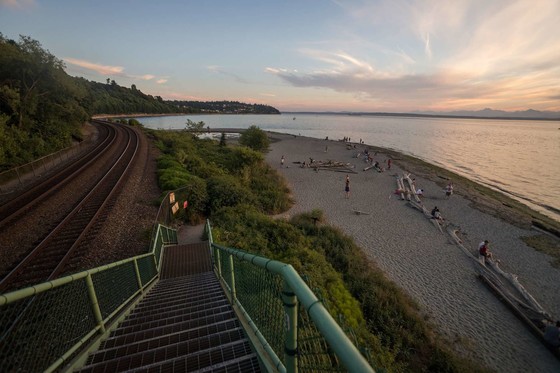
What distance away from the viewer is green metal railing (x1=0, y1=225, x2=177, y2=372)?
2.67 meters

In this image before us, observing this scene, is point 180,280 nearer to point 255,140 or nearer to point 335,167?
point 335,167

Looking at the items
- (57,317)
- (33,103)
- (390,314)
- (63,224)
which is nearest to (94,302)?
(57,317)

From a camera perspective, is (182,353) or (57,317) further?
(57,317)

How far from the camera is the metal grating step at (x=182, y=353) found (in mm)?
3000

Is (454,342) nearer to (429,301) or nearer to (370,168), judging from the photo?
(429,301)

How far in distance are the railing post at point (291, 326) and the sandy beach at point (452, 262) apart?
11.1 m

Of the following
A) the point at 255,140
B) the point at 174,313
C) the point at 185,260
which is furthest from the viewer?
the point at 255,140

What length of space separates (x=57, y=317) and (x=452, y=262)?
58.3 feet

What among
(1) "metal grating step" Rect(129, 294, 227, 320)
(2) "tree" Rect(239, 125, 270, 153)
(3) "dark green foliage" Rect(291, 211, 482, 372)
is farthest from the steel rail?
(2) "tree" Rect(239, 125, 270, 153)

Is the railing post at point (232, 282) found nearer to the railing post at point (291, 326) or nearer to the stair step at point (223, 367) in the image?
the stair step at point (223, 367)

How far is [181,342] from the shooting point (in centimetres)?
340

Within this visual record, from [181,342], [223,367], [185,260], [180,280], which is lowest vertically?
[185,260]

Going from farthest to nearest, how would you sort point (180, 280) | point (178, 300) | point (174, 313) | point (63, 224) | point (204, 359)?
point (63, 224) < point (180, 280) < point (178, 300) < point (174, 313) < point (204, 359)

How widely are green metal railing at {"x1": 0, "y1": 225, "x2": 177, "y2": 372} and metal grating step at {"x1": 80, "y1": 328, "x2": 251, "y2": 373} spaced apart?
0.42 meters
